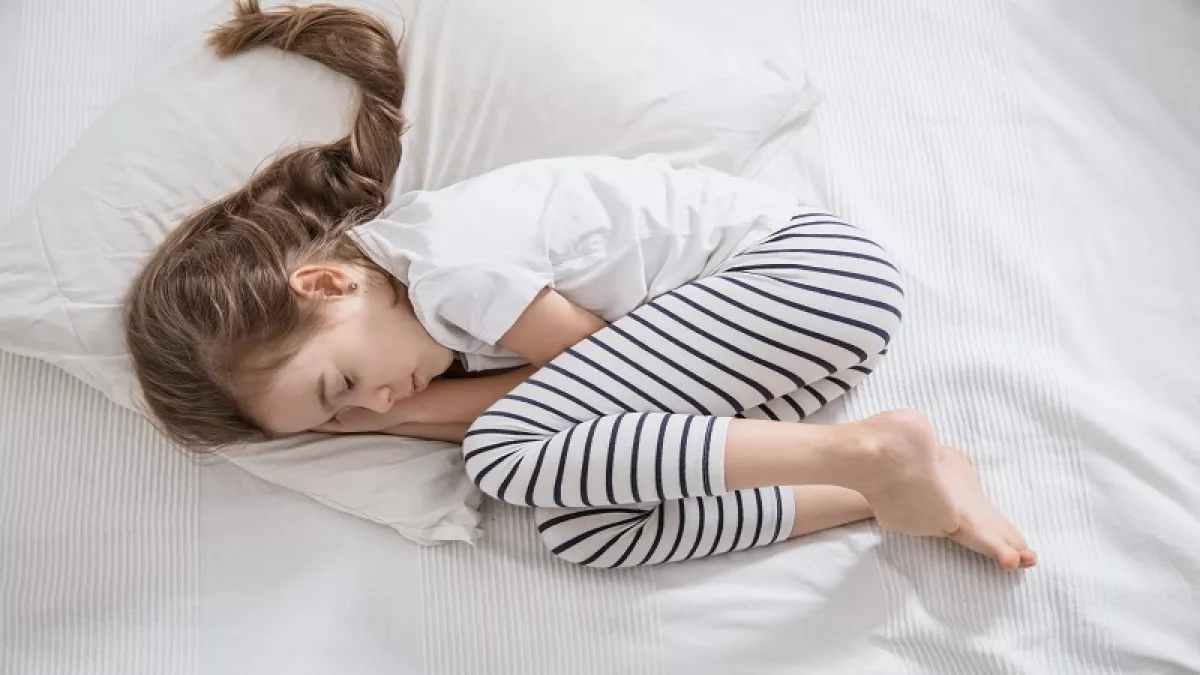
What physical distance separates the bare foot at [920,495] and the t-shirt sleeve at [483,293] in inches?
13.6

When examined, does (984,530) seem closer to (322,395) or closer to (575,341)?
(575,341)

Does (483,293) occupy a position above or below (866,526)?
above

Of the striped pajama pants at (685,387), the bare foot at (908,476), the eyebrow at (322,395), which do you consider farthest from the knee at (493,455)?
the bare foot at (908,476)

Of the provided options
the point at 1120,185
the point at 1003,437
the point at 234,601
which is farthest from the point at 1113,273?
the point at 234,601

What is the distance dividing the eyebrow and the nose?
0.12 feet

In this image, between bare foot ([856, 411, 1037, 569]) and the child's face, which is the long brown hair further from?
bare foot ([856, 411, 1037, 569])

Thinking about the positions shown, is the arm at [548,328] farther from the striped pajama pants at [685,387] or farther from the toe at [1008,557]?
the toe at [1008,557]

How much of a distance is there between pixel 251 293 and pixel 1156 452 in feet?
2.94

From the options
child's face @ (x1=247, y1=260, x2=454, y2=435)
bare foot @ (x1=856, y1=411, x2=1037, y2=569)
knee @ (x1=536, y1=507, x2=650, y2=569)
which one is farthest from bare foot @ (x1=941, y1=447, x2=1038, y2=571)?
child's face @ (x1=247, y1=260, x2=454, y2=435)

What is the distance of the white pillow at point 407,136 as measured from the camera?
3.61 ft

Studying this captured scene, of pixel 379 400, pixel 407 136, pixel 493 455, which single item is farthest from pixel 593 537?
pixel 407 136

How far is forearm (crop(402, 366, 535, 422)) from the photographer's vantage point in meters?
1.15

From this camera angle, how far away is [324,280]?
109 centimetres

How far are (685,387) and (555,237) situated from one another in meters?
0.20
